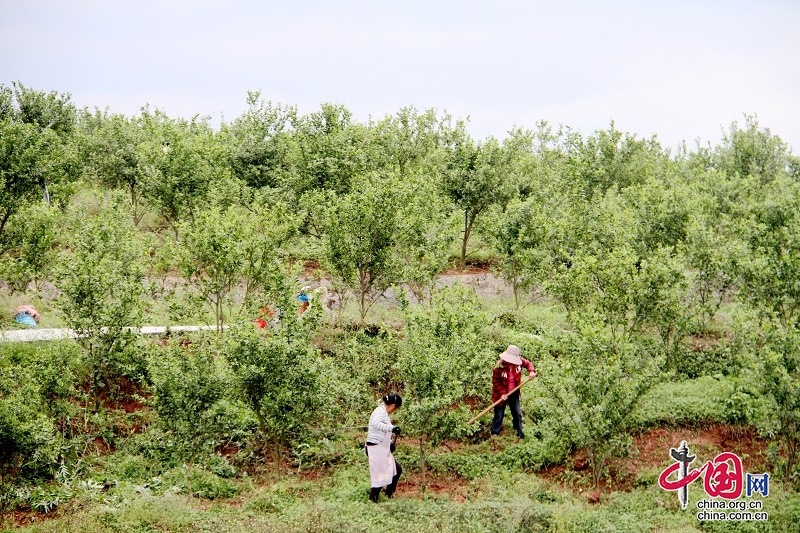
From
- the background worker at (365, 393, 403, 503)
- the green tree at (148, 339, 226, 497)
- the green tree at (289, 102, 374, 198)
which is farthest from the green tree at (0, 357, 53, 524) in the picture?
the green tree at (289, 102, 374, 198)

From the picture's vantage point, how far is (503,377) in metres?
13.2

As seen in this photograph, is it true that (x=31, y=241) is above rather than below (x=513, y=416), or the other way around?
above

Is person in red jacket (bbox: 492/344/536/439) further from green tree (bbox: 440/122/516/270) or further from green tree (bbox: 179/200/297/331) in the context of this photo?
green tree (bbox: 440/122/516/270)

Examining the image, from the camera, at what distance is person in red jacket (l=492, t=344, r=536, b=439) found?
42.4 ft

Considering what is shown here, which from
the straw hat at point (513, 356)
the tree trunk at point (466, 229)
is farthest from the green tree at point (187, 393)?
the tree trunk at point (466, 229)

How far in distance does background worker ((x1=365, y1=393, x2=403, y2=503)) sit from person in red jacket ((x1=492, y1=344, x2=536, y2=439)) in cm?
276

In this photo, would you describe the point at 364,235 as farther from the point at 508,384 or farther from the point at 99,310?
the point at 99,310

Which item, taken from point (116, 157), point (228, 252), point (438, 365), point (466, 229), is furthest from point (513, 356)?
point (116, 157)

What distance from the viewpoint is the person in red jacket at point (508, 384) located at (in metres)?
12.9

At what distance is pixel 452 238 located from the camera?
58.4 ft

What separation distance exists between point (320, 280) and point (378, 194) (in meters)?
8.26

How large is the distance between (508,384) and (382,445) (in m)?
3.27

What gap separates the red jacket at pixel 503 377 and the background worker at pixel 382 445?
2.90 meters

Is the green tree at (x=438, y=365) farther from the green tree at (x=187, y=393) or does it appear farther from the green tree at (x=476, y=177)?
the green tree at (x=476, y=177)
